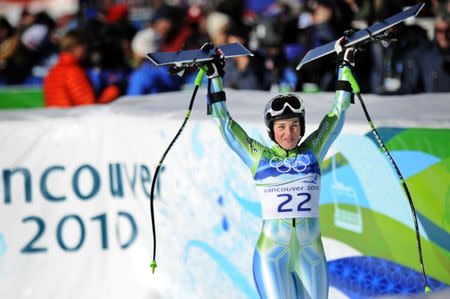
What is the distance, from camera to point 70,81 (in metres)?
11.0

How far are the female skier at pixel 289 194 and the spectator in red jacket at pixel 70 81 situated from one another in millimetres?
4764

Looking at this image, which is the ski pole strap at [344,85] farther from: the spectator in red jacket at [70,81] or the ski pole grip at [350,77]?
the spectator in red jacket at [70,81]

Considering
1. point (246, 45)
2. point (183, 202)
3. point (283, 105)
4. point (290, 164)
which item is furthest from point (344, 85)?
point (246, 45)

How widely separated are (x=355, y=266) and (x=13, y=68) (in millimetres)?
9090

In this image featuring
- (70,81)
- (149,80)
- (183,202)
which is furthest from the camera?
(70,81)

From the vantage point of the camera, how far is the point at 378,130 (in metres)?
6.85

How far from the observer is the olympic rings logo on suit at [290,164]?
6324mm

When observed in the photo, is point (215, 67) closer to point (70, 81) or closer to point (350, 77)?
point (350, 77)

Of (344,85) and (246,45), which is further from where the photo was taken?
(246,45)

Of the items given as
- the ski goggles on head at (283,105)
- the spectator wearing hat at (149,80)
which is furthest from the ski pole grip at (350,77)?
the spectator wearing hat at (149,80)

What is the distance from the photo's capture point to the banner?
675 cm

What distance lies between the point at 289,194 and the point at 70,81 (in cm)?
513

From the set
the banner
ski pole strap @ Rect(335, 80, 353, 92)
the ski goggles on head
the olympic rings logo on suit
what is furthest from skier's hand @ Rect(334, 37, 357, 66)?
the banner

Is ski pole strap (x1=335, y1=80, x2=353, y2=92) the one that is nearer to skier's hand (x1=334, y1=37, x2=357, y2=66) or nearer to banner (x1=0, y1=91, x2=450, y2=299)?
skier's hand (x1=334, y1=37, x2=357, y2=66)
